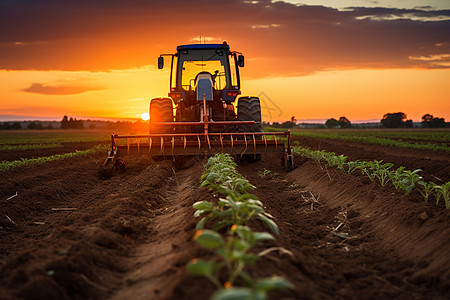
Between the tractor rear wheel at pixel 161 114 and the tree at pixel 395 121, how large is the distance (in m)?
57.8

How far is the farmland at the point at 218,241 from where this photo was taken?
3.32 meters

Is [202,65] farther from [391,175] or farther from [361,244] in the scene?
[361,244]

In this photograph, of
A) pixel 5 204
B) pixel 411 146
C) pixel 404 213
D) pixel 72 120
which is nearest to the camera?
pixel 404 213

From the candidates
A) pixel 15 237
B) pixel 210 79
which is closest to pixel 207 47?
pixel 210 79

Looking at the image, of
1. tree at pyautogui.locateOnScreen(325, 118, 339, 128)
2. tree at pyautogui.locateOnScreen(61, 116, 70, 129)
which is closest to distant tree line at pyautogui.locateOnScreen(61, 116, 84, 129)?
tree at pyautogui.locateOnScreen(61, 116, 70, 129)

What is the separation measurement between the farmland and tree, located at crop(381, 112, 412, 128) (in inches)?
2355

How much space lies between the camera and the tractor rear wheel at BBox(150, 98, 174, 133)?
1228cm

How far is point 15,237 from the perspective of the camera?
608cm

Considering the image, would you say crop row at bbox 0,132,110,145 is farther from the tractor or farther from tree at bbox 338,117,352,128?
tree at bbox 338,117,352,128

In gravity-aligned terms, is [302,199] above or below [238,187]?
below

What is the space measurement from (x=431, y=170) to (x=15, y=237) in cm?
1015

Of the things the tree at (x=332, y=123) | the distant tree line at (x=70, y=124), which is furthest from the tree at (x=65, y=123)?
the tree at (x=332, y=123)

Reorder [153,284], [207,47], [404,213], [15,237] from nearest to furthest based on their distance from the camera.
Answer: [153,284] → [404,213] → [15,237] → [207,47]

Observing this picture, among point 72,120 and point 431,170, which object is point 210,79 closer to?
point 431,170
